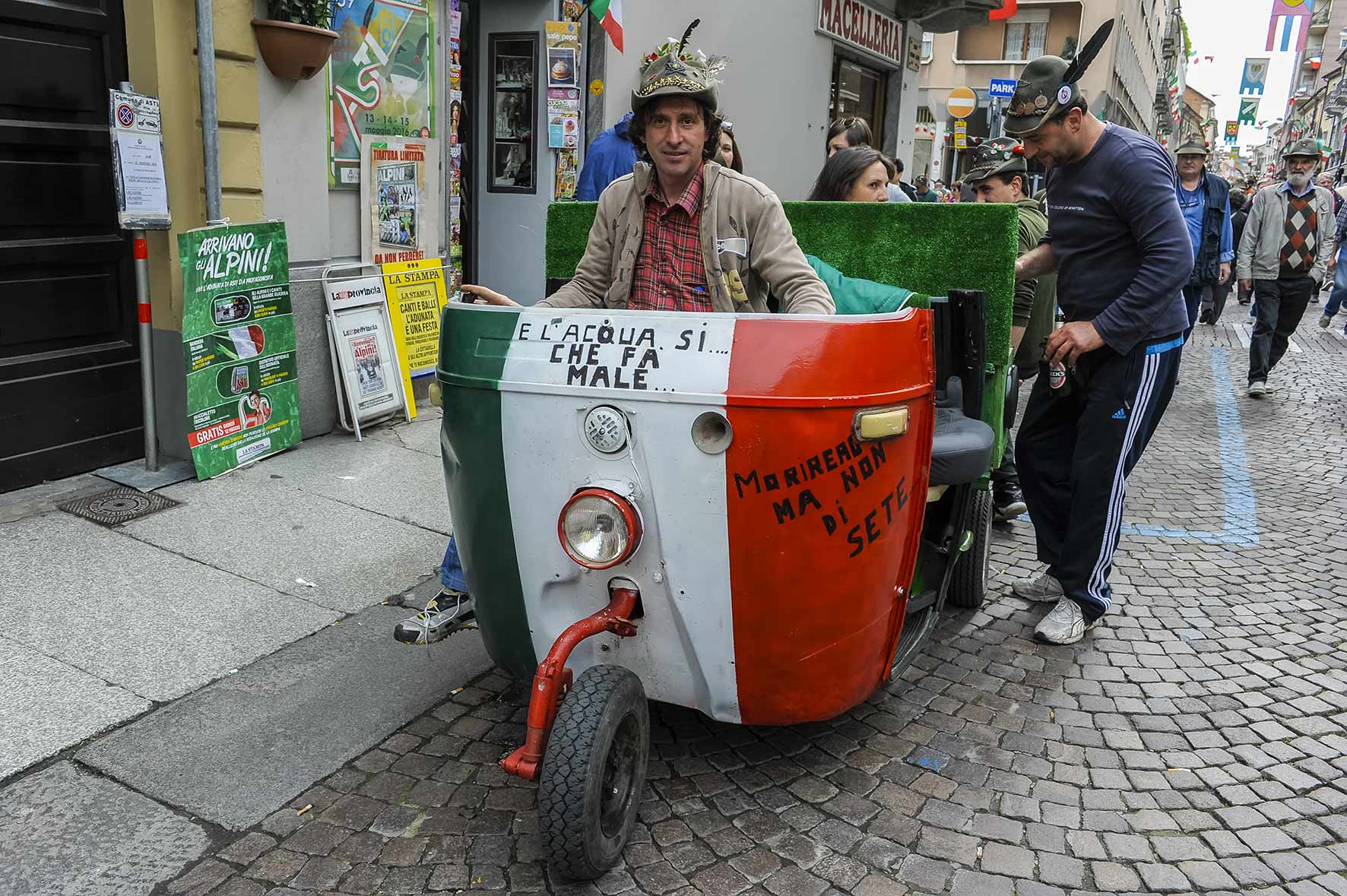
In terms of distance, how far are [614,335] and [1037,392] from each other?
2347 millimetres

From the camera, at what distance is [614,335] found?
8.14 ft

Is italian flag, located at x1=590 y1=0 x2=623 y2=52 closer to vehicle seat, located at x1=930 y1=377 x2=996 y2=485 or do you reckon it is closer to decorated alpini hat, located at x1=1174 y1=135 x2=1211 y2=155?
decorated alpini hat, located at x1=1174 y1=135 x2=1211 y2=155

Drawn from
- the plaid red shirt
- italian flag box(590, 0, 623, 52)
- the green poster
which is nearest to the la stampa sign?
italian flag box(590, 0, 623, 52)

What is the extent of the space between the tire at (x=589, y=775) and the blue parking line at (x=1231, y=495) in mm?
3752

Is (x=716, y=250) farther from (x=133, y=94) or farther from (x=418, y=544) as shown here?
(x=133, y=94)

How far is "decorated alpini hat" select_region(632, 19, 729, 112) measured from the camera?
2.98 metres

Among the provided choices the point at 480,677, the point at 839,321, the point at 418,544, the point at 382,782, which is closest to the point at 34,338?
the point at 418,544

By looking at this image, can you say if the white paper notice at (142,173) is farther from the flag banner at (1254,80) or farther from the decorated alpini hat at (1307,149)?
the flag banner at (1254,80)

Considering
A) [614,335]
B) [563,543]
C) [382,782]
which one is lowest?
[382,782]

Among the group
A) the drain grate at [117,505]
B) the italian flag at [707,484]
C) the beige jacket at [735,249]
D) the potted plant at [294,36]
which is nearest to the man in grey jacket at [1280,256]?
the beige jacket at [735,249]

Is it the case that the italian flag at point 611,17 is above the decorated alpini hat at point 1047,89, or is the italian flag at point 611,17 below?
above

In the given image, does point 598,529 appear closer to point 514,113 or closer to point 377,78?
point 377,78

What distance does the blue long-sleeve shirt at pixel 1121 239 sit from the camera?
11.9 feet

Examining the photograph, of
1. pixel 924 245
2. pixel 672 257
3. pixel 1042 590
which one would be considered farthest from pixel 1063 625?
pixel 672 257
